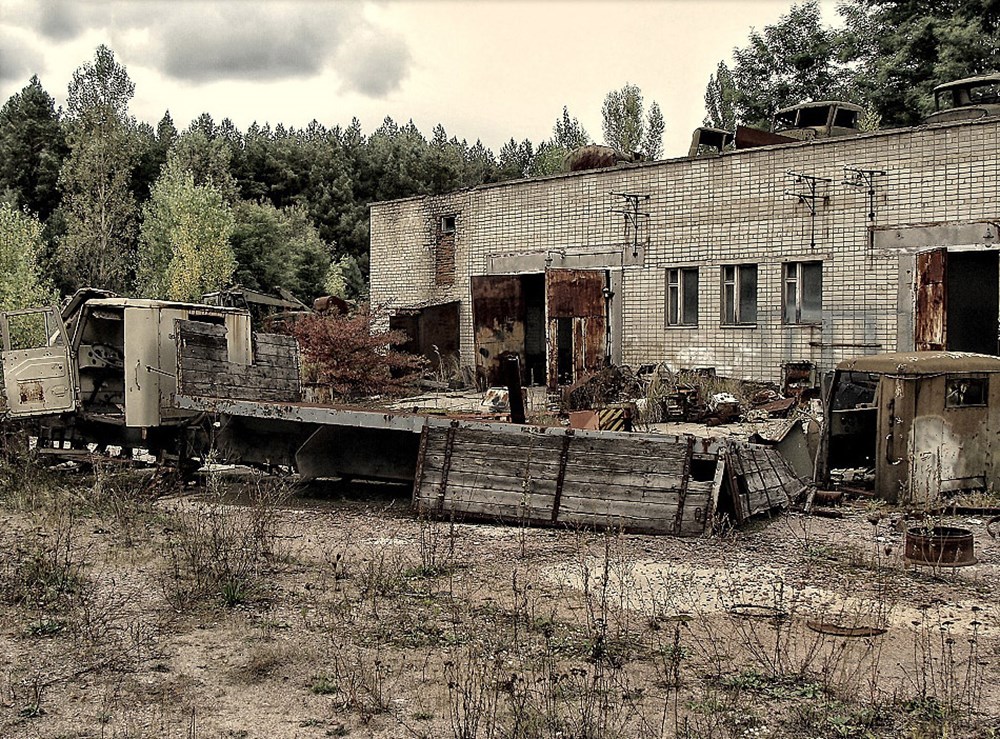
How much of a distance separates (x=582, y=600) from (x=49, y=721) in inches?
140

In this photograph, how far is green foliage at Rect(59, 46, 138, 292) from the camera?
38.3m

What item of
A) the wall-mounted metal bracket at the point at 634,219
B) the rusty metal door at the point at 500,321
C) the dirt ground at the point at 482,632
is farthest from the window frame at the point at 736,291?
the dirt ground at the point at 482,632

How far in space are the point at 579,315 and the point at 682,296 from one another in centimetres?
218

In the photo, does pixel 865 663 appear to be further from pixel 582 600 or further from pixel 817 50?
pixel 817 50

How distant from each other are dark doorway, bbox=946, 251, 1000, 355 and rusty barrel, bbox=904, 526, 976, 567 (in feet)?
34.9

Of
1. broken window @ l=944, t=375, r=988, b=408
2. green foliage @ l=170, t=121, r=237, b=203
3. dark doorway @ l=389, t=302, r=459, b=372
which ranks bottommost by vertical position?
broken window @ l=944, t=375, r=988, b=408

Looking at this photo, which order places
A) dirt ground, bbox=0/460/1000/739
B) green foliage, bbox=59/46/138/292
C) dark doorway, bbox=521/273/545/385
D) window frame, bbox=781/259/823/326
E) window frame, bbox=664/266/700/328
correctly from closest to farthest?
dirt ground, bbox=0/460/1000/739 → window frame, bbox=781/259/823/326 → window frame, bbox=664/266/700/328 → dark doorway, bbox=521/273/545/385 → green foliage, bbox=59/46/138/292

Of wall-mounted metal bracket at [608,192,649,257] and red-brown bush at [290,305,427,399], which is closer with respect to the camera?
red-brown bush at [290,305,427,399]

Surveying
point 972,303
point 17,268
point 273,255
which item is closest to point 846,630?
point 972,303

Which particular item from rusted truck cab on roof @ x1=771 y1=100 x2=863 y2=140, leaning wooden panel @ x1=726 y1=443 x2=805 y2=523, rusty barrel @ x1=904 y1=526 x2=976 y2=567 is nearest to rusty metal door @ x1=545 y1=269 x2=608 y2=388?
rusted truck cab on roof @ x1=771 y1=100 x2=863 y2=140

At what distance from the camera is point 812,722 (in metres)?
4.79

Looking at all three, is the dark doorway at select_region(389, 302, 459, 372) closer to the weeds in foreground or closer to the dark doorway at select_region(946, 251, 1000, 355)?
the dark doorway at select_region(946, 251, 1000, 355)

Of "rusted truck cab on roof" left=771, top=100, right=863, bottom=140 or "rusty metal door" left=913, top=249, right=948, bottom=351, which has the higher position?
"rusted truck cab on roof" left=771, top=100, right=863, bottom=140

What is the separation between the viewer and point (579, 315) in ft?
66.9
